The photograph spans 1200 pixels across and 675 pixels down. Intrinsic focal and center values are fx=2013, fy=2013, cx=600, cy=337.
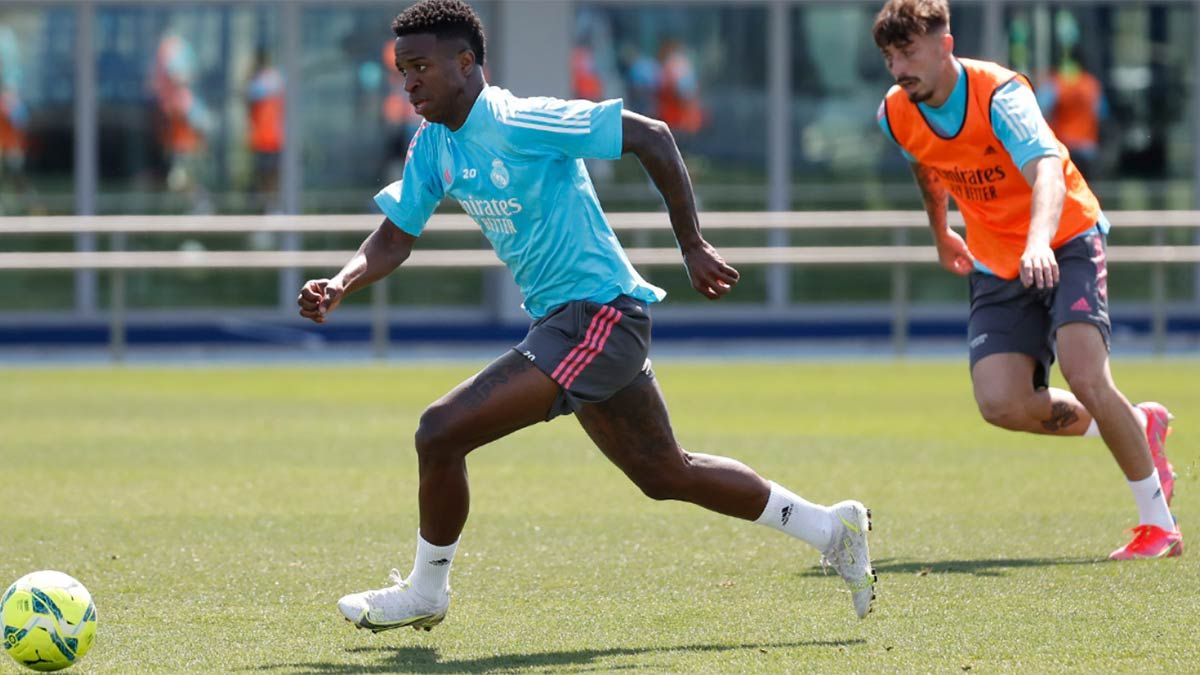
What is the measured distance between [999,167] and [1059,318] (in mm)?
601

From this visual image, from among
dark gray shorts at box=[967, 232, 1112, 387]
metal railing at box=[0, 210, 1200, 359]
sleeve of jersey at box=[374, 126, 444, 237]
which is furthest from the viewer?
metal railing at box=[0, 210, 1200, 359]

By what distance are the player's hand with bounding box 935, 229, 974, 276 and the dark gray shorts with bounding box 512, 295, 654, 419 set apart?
227 centimetres

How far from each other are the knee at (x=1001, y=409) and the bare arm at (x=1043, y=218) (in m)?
0.76

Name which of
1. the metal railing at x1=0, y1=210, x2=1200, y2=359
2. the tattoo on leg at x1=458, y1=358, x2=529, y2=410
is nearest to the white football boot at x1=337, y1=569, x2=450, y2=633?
the tattoo on leg at x1=458, y1=358, x2=529, y2=410

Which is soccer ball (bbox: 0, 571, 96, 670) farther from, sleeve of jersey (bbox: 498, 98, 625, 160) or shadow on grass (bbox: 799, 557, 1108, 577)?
shadow on grass (bbox: 799, 557, 1108, 577)

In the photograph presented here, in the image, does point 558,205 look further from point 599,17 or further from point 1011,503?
point 599,17

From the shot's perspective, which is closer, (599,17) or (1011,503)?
(1011,503)

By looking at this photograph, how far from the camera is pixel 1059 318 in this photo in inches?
289

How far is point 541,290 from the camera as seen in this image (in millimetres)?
6051

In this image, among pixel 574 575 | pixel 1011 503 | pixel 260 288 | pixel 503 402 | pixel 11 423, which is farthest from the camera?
pixel 260 288

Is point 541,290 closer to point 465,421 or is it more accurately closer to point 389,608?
point 465,421

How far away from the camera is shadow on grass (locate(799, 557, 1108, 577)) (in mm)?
7155

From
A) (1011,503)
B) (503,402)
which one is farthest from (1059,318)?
(503,402)

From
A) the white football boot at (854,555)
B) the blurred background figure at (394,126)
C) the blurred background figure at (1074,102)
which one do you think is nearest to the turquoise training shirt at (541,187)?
the white football boot at (854,555)
